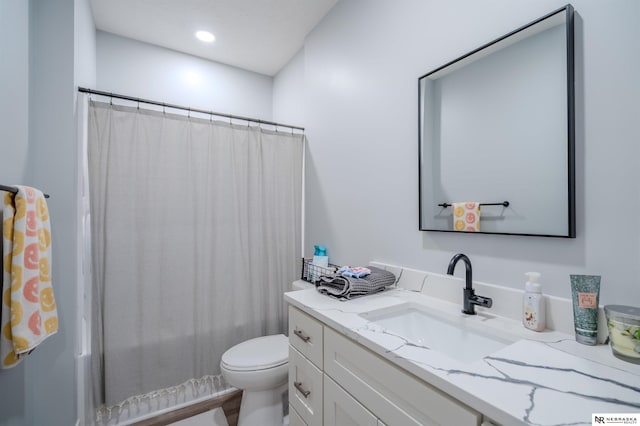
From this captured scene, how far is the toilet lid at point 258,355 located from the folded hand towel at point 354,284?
0.59 meters

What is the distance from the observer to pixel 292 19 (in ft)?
6.86

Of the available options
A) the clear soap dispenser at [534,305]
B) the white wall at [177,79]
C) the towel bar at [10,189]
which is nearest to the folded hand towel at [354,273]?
the clear soap dispenser at [534,305]

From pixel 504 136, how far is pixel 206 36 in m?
2.30

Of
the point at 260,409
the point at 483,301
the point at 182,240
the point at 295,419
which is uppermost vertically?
the point at 182,240

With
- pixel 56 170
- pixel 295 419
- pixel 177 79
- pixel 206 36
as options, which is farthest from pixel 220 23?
pixel 295 419

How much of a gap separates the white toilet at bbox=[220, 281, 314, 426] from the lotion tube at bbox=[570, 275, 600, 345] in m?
1.35

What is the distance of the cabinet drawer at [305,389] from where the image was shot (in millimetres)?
1110

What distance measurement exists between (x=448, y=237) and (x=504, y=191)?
293 mm

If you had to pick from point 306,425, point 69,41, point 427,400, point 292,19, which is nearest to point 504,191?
point 427,400

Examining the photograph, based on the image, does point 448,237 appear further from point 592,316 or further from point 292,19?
point 292,19

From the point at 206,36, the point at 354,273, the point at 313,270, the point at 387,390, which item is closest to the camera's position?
the point at 387,390

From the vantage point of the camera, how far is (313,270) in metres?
1.95

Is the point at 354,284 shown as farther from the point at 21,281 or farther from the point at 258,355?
the point at 21,281

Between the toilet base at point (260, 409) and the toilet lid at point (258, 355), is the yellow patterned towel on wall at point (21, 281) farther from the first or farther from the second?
the toilet base at point (260, 409)
